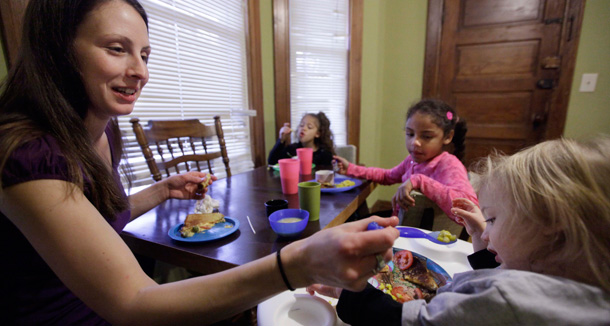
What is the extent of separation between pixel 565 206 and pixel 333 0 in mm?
2785

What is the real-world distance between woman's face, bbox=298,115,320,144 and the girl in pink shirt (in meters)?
0.61

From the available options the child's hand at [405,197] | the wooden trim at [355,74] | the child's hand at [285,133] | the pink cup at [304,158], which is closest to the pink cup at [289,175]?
the pink cup at [304,158]

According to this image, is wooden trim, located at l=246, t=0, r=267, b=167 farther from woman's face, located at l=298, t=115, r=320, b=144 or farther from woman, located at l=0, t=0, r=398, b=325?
woman, located at l=0, t=0, r=398, b=325

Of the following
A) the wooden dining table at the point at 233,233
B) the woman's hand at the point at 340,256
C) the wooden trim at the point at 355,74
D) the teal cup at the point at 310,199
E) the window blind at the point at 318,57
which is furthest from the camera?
the wooden trim at the point at 355,74

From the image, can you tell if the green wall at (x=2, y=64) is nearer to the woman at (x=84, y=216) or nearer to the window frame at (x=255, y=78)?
the woman at (x=84, y=216)

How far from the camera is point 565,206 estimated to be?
0.46 metres

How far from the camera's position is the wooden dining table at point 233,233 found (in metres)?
Answer: 0.73

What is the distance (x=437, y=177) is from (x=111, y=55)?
4.89ft

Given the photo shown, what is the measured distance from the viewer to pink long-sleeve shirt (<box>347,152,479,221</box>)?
4.05 feet

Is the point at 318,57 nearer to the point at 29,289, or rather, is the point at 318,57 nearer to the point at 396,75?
the point at 396,75

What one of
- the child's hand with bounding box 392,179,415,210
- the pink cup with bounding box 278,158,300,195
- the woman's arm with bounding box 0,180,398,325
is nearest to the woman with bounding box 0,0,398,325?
the woman's arm with bounding box 0,180,398,325

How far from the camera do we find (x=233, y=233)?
85 centimetres

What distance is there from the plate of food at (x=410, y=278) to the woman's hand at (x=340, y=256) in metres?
0.20

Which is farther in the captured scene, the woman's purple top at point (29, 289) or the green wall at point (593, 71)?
the green wall at point (593, 71)
